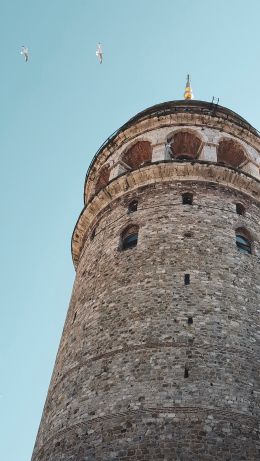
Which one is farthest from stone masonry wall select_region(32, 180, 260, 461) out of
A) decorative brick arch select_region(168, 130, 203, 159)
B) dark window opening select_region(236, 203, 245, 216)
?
decorative brick arch select_region(168, 130, 203, 159)

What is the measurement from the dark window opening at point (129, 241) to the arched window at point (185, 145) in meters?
5.23

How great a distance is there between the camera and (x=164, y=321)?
41.8 ft

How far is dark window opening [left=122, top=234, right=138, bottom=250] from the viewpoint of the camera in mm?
15951

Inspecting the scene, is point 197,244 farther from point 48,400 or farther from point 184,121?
point 184,121

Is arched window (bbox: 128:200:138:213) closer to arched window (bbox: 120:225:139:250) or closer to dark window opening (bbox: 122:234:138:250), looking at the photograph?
arched window (bbox: 120:225:139:250)

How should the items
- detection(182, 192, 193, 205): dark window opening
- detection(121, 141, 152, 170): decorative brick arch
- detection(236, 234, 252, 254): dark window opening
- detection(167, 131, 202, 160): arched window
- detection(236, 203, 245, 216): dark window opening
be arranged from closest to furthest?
1. detection(236, 234, 252, 254): dark window opening
2. detection(182, 192, 193, 205): dark window opening
3. detection(236, 203, 245, 216): dark window opening
4. detection(167, 131, 202, 160): arched window
5. detection(121, 141, 152, 170): decorative brick arch

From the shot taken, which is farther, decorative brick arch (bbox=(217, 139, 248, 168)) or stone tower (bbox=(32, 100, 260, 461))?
decorative brick arch (bbox=(217, 139, 248, 168))

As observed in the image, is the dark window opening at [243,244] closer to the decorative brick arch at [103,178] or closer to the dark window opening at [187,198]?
the dark window opening at [187,198]

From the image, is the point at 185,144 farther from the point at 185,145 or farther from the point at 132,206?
the point at 132,206

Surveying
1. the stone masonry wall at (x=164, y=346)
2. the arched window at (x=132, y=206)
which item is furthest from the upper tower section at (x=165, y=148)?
the stone masonry wall at (x=164, y=346)

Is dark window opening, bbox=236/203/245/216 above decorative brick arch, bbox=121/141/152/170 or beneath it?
beneath

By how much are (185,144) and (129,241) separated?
20.9 ft

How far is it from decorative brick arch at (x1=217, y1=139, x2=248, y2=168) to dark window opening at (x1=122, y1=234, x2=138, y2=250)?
5.80 meters

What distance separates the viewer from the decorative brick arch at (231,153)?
20516mm
